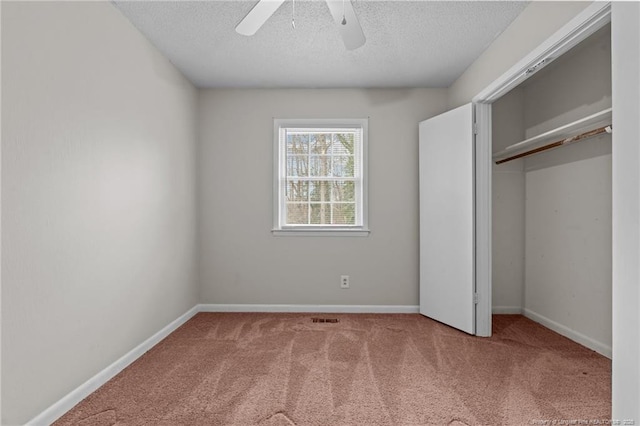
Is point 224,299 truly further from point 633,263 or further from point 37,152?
point 633,263

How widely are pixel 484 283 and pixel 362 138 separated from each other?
74.2 inches

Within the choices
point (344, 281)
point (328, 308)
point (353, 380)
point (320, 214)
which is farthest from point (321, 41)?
point (328, 308)

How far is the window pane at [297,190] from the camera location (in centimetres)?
391

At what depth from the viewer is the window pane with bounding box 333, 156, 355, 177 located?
3900mm

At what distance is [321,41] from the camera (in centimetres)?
277

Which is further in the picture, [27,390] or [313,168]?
[313,168]

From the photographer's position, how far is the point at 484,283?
3.09m

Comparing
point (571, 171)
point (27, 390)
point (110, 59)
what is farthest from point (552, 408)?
point (110, 59)

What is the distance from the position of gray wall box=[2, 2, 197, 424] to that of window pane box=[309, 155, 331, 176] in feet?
5.04

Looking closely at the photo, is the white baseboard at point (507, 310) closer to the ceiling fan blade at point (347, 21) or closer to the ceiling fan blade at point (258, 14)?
the ceiling fan blade at point (347, 21)

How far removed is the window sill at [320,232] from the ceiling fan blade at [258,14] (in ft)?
7.27

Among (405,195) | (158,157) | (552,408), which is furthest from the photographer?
(405,195)

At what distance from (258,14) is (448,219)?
7.98ft

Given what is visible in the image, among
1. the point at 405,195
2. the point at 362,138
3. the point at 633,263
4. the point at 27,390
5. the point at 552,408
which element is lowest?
the point at 552,408
